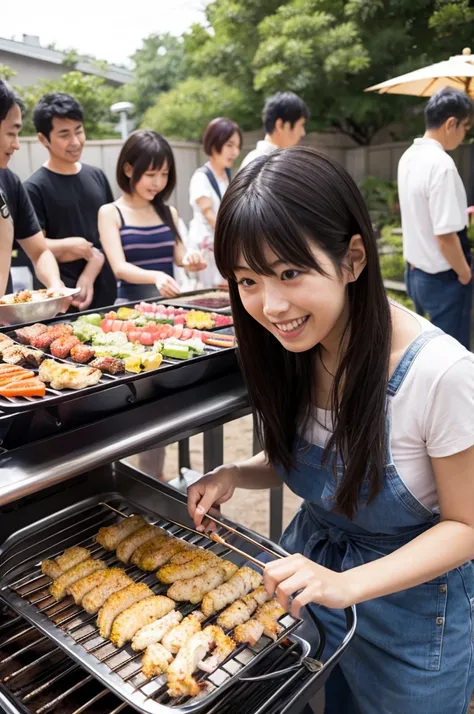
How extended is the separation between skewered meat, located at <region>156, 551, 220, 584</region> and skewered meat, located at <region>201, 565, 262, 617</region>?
67mm

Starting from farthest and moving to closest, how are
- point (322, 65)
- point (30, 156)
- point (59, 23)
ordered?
A: point (322, 65), point (30, 156), point (59, 23)

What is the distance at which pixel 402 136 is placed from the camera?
1097 cm

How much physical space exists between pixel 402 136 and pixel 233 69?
3529 millimetres

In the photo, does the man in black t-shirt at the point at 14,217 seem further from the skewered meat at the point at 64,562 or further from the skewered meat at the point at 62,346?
the skewered meat at the point at 64,562

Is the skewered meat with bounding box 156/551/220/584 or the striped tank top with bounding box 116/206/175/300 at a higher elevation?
the striped tank top with bounding box 116/206/175/300

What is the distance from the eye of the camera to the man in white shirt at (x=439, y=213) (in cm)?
427

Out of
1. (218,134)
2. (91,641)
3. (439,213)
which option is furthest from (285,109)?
(91,641)

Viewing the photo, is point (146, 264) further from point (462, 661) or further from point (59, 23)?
point (59, 23)

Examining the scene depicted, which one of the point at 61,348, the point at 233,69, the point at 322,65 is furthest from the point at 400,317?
the point at 233,69

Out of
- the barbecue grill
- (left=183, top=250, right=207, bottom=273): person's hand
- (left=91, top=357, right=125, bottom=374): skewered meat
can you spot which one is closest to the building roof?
(left=183, top=250, right=207, bottom=273): person's hand

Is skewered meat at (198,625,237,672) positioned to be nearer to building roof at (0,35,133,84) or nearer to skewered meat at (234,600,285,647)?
skewered meat at (234,600,285,647)

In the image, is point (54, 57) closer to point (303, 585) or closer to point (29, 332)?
point (29, 332)

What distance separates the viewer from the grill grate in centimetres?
112

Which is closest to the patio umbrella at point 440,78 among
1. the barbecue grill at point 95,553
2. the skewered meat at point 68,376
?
the barbecue grill at point 95,553
